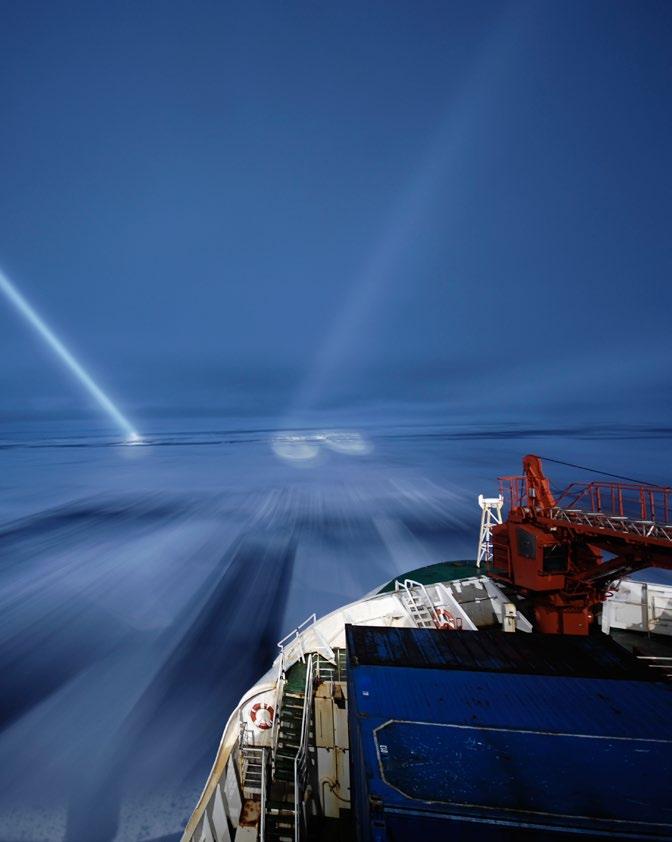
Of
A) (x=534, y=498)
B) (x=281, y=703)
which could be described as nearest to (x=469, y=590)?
(x=534, y=498)

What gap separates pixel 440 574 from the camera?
73.6 feet

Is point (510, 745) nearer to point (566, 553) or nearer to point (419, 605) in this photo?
point (566, 553)

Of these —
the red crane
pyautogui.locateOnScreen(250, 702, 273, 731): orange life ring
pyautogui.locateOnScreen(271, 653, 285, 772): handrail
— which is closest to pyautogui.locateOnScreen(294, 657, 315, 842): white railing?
pyautogui.locateOnScreen(271, 653, 285, 772): handrail

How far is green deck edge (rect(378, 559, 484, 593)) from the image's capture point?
21.5 meters

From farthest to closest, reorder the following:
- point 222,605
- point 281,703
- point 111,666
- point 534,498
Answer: point 222,605
point 111,666
point 534,498
point 281,703

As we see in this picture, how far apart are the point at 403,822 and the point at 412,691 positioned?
3.16 meters

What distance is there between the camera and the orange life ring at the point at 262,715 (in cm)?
1255

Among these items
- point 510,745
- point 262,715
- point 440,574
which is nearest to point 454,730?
point 510,745

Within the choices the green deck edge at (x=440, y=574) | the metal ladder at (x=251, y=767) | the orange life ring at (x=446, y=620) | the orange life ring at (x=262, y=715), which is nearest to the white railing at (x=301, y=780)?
the metal ladder at (x=251, y=767)

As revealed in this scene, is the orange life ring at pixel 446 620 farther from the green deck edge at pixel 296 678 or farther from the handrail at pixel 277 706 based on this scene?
the handrail at pixel 277 706

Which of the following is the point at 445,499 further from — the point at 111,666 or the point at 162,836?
the point at 162,836

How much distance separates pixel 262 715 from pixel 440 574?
12477 mm

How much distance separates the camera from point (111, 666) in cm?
2253

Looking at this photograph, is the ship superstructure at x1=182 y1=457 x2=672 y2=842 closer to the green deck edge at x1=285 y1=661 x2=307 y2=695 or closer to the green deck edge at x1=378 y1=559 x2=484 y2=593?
the green deck edge at x1=285 y1=661 x2=307 y2=695
